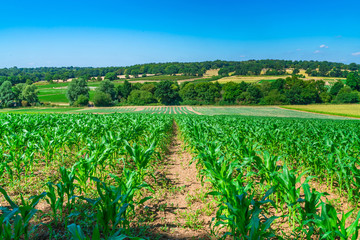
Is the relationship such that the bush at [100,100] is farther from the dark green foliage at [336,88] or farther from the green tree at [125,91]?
the dark green foliage at [336,88]

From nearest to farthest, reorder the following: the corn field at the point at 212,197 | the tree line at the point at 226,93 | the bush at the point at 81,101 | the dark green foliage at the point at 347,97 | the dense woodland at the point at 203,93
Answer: the corn field at the point at 212,197 → the dark green foliage at the point at 347,97 → the bush at the point at 81,101 → the dense woodland at the point at 203,93 → the tree line at the point at 226,93

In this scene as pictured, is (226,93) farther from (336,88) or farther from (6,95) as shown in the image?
(6,95)

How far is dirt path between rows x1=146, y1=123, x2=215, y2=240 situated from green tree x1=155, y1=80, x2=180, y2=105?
83.3 meters

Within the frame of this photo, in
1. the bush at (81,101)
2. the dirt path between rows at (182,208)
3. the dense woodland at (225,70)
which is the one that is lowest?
the bush at (81,101)

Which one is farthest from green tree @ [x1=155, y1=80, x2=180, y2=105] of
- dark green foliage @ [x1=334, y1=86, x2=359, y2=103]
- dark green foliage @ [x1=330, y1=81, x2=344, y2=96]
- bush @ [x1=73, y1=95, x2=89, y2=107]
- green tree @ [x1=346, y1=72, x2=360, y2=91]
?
green tree @ [x1=346, y1=72, x2=360, y2=91]

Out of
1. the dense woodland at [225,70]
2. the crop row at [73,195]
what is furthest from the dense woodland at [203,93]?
the crop row at [73,195]

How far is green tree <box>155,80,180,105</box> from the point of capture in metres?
89.1

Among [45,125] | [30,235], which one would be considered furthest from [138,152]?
[45,125]

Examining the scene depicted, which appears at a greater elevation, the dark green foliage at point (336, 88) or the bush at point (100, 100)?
the dark green foliage at point (336, 88)

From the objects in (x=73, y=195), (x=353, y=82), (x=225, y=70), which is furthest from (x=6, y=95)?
(x=353, y=82)

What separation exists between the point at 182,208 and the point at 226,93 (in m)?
85.1

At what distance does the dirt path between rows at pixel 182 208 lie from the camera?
3746mm

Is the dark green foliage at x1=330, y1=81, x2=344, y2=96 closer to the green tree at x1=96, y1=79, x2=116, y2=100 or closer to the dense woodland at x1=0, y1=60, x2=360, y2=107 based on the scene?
the dense woodland at x1=0, y1=60, x2=360, y2=107

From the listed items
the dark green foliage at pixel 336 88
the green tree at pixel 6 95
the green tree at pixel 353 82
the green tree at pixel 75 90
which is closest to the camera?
the green tree at pixel 6 95
